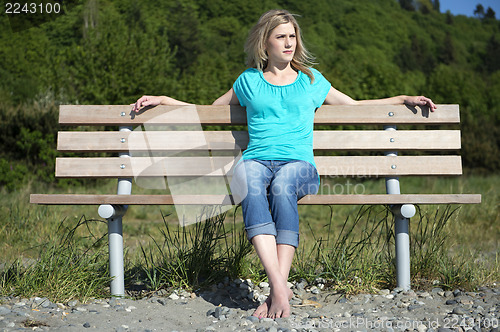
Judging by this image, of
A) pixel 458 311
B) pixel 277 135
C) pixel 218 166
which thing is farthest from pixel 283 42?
pixel 458 311

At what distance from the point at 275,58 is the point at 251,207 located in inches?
39.8

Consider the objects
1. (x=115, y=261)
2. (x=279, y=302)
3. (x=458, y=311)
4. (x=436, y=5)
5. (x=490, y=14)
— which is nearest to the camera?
(x=279, y=302)

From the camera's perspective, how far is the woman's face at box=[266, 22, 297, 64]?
3.27 metres

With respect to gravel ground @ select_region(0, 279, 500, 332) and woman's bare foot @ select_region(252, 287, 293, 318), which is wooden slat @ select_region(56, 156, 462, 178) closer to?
gravel ground @ select_region(0, 279, 500, 332)

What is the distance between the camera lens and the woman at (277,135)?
9.07 ft

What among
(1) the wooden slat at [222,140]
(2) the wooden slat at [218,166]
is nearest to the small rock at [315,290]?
(2) the wooden slat at [218,166]

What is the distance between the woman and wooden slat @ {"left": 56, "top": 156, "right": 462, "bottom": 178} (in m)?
0.26

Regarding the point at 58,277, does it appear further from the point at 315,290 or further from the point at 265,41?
the point at 265,41

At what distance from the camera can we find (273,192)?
2.91m

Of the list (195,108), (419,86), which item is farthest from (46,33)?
(195,108)

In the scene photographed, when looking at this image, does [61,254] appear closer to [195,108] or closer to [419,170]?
[195,108]

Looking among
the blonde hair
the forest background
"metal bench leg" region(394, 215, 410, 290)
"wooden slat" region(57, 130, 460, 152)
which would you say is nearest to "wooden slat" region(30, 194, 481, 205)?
"metal bench leg" region(394, 215, 410, 290)

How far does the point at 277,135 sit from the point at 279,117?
11 cm

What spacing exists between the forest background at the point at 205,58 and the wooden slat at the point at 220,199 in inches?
233
